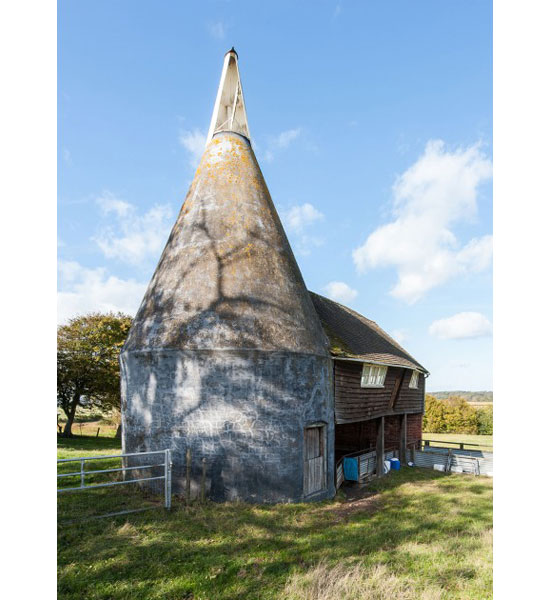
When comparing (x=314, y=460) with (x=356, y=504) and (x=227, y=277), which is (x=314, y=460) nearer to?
(x=356, y=504)

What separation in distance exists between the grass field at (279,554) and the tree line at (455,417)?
3167 centimetres

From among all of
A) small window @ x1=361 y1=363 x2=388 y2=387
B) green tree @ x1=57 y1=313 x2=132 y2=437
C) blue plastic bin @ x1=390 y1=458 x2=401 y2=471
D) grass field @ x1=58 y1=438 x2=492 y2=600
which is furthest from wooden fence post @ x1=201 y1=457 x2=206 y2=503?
green tree @ x1=57 y1=313 x2=132 y2=437

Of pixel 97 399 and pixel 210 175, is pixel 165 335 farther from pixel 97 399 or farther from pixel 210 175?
pixel 97 399

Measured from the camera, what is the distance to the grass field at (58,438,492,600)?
224 inches

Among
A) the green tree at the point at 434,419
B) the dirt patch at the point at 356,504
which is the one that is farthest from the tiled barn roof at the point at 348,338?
the green tree at the point at 434,419

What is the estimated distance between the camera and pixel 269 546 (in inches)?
291

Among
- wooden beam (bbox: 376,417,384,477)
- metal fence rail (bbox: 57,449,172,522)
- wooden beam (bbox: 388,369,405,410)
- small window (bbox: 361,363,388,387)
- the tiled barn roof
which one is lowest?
wooden beam (bbox: 376,417,384,477)

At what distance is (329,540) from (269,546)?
1.30 m

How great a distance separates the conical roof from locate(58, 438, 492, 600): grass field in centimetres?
415

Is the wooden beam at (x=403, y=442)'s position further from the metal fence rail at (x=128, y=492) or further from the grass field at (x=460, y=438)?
the grass field at (x=460, y=438)

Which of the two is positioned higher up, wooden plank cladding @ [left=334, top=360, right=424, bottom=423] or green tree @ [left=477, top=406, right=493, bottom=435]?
wooden plank cladding @ [left=334, top=360, right=424, bottom=423]

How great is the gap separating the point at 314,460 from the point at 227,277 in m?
5.73

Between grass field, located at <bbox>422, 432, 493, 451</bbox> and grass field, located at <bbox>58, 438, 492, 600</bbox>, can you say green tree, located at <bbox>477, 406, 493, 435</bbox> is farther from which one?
grass field, located at <bbox>58, 438, 492, 600</bbox>
